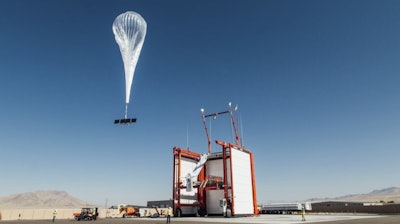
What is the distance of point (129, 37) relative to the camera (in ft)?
87.6

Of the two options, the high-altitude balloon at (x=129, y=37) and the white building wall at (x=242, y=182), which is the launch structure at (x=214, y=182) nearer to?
the white building wall at (x=242, y=182)

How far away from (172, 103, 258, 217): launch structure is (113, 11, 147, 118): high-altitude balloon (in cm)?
2997

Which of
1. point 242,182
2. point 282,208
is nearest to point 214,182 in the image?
point 242,182

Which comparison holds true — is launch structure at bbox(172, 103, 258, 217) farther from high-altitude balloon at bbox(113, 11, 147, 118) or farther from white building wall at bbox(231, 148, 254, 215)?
high-altitude balloon at bbox(113, 11, 147, 118)

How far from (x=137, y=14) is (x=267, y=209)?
76011 mm

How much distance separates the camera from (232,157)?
56562 millimetres

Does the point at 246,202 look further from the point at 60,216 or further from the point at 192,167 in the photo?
the point at 60,216

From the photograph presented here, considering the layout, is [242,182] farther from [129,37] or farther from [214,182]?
[129,37]

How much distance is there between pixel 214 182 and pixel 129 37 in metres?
42.2

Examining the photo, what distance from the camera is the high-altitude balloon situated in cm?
2591

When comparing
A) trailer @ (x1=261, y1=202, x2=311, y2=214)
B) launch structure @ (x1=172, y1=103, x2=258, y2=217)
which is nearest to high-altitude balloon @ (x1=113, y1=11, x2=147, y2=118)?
launch structure @ (x1=172, y1=103, x2=258, y2=217)

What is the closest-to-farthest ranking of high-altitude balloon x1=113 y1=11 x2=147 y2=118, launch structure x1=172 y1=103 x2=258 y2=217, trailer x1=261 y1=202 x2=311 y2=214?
high-altitude balloon x1=113 y1=11 x2=147 y2=118 < launch structure x1=172 y1=103 x2=258 y2=217 < trailer x1=261 y1=202 x2=311 y2=214

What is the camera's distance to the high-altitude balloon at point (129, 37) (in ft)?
85.0

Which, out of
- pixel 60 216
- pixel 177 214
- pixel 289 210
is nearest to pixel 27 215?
pixel 60 216
